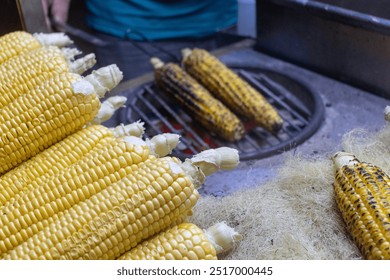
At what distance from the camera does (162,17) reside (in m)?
3.59

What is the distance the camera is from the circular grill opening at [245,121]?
93.5 inches

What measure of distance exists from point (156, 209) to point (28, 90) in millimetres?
623

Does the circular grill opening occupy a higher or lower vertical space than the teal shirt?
lower

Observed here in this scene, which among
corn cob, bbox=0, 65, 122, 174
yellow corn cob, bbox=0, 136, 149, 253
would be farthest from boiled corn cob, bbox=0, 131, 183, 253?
corn cob, bbox=0, 65, 122, 174

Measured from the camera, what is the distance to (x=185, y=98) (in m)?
2.59

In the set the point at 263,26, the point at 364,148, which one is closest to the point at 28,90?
the point at 364,148

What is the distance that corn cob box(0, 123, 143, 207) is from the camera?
1.32 m

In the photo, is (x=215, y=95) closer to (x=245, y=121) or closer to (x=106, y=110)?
(x=245, y=121)

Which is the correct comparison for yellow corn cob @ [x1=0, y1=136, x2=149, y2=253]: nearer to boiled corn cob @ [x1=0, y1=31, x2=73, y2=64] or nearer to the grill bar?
boiled corn cob @ [x1=0, y1=31, x2=73, y2=64]

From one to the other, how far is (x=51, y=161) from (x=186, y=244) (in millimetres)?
488

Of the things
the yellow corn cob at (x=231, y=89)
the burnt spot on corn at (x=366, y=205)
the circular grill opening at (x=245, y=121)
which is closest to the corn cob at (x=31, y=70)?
the circular grill opening at (x=245, y=121)

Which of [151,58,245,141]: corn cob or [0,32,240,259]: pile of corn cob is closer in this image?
[0,32,240,259]: pile of corn cob

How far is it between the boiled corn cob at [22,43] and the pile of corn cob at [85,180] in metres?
0.17

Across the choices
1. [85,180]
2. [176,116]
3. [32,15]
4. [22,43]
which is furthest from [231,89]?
[85,180]
